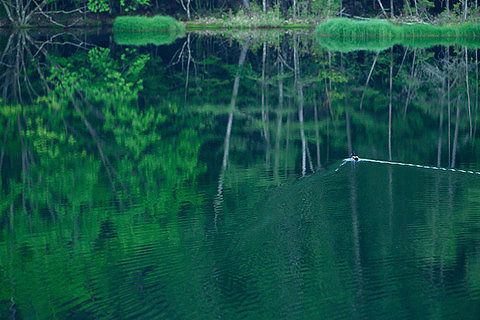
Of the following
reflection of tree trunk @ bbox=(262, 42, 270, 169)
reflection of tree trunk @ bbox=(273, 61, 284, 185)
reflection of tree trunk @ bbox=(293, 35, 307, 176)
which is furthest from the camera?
reflection of tree trunk @ bbox=(262, 42, 270, 169)

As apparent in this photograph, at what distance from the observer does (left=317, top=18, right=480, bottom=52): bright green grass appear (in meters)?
40.8

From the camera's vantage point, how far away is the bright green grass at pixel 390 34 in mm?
40812

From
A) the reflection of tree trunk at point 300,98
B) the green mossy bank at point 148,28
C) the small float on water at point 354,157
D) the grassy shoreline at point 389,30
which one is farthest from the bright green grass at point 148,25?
the small float on water at point 354,157

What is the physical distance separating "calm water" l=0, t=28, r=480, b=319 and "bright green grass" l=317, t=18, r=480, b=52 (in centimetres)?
1045

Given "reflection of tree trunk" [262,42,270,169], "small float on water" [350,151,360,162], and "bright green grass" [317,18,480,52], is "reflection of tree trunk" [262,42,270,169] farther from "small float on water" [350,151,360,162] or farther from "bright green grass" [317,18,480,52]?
"bright green grass" [317,18,480,52]

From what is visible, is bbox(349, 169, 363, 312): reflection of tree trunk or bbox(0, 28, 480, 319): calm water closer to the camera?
bbox(0, 28, 480, 319): calm water

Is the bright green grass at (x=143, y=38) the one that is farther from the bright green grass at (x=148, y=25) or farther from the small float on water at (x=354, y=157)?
the small float on water at (x=354, y=157)

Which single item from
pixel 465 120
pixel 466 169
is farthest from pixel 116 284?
pixel 465 120

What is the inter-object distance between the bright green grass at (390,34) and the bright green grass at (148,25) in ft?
26.2

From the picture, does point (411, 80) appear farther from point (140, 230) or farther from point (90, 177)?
point (140, 230)

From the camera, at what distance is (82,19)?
5266cm

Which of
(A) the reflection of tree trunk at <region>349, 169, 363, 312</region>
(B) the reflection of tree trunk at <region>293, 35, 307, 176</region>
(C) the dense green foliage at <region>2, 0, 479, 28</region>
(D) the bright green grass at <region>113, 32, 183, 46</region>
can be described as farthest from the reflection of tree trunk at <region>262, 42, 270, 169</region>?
(C) the dense green foliage at <region>2, 0, 479, 28</region>

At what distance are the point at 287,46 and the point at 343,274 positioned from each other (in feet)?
97.2

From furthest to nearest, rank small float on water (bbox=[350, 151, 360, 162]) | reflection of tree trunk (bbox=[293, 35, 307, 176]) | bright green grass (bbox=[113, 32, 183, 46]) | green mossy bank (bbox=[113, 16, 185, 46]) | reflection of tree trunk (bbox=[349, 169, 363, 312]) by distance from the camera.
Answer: green mossy bank (bbox=[113, 16, 185, 46]) → bright green grass (bbox=[113, 32, 183, 46]) → reflection of tree trunk (bbox=[293, 35, 307, 176]) → small float on water (bbox=[350, 151, 360, 162]) → reflection of tree trunk (bbox=[349, 169, 363, 312])
